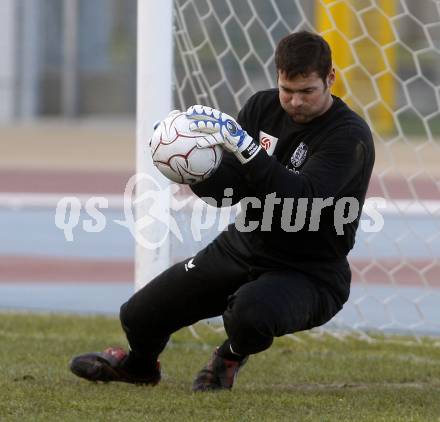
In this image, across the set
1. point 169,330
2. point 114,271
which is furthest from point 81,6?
point 169,330

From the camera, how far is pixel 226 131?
4.34m

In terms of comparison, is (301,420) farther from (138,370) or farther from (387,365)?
(387,365)

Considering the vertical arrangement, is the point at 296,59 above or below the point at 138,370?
above

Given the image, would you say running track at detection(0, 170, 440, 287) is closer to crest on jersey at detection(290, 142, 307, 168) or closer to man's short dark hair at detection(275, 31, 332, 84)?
crest on jersey at detection(290, 142, 307, 168)

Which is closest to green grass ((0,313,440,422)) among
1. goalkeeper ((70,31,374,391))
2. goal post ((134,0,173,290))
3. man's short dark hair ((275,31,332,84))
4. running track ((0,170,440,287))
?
goalkeeper ((70,31,374,391))

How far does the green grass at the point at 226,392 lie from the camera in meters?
4.47

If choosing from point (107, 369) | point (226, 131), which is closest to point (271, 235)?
point (226, 131)

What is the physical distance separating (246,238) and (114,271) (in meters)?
4.18

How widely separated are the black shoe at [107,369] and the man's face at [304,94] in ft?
4.26

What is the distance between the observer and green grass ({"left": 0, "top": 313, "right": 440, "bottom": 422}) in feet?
14.7

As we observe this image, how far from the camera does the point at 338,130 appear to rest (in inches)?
180

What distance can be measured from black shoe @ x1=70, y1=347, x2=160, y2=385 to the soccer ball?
1001 millimetres

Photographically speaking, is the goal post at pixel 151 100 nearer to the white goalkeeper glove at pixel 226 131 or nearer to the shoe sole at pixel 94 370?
the shoe sole at pixel 94 370

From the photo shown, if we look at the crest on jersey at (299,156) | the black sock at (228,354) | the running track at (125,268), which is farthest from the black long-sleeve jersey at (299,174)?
the running track at (125,268)
